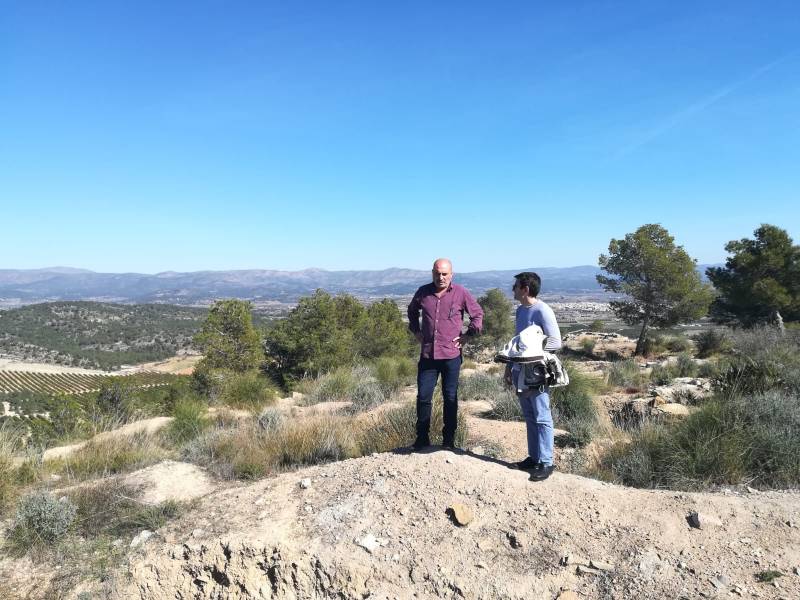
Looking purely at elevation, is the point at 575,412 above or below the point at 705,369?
above

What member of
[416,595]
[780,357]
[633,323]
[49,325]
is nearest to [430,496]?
[416,595]

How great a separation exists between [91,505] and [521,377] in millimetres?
4094

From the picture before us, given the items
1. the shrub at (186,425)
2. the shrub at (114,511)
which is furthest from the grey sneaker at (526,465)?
the shrub at (186,425)

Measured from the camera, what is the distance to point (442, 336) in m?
4.64

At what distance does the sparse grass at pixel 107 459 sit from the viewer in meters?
5.50

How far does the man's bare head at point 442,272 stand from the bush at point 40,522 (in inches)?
151

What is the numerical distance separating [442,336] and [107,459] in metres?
4.33

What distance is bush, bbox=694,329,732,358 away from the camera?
19.3 metres

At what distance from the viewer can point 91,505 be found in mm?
4402

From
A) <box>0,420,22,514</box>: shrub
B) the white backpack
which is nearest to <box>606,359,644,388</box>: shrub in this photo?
the white backpack

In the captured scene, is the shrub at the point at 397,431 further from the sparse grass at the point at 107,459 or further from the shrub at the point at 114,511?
the sparse grass at the point at 107,459

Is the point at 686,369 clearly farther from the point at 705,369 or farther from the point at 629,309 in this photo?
the point at 629,309

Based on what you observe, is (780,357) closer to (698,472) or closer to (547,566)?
(698,472)

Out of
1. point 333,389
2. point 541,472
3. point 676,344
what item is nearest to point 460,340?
point 541,472
